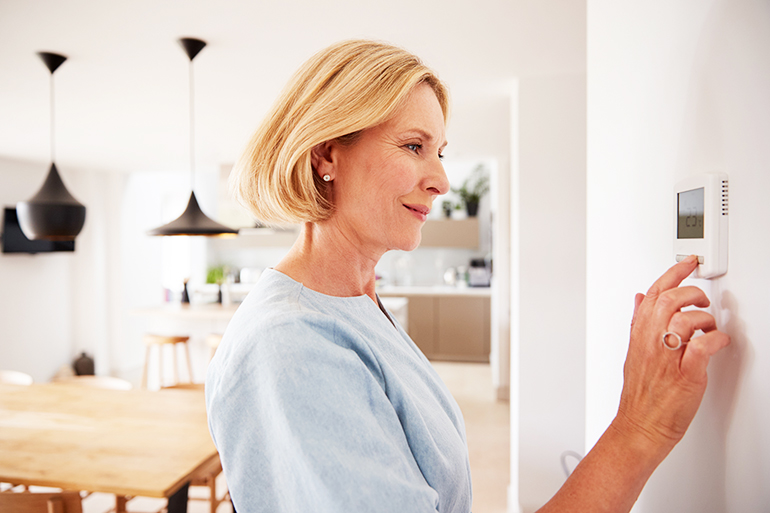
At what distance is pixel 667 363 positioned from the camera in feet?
1.80

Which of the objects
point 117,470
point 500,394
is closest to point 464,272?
point 500,394

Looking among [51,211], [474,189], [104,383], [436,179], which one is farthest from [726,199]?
[474,189]

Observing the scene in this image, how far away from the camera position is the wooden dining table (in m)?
1.68

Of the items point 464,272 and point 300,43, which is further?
point 464,272

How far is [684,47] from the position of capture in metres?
0.66

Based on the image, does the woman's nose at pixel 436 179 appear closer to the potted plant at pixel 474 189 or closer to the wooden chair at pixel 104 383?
the wooden chair at pixel 104 383

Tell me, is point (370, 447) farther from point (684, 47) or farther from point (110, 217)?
point (110, 217)

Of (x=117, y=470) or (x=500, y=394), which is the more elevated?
(x=117, y=470)

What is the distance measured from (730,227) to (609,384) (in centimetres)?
53

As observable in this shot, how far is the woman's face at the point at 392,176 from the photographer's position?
71 cm


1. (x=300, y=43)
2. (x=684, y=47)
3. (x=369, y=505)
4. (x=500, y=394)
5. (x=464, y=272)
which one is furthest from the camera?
(x=464, y=272)

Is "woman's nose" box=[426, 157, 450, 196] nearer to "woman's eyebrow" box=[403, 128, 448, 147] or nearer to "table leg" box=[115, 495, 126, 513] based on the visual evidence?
"woman's eyebrow" box=[403, 128, 448, 147]

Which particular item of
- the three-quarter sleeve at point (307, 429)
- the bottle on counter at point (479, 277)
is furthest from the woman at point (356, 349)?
the bottle on counter at point (479, 277)

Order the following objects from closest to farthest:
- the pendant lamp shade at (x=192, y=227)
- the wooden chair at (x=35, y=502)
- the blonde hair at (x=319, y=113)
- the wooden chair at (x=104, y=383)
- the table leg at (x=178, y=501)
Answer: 1. the blonde hair at (x=319, y=113)
2. the wooden chair at (x=35, y=502)
3. the table leg at (x=178, y=501)
4. the pendant lamp shade at (x=192, y=227)
5. the wooden chair at (x=104, y=383)
